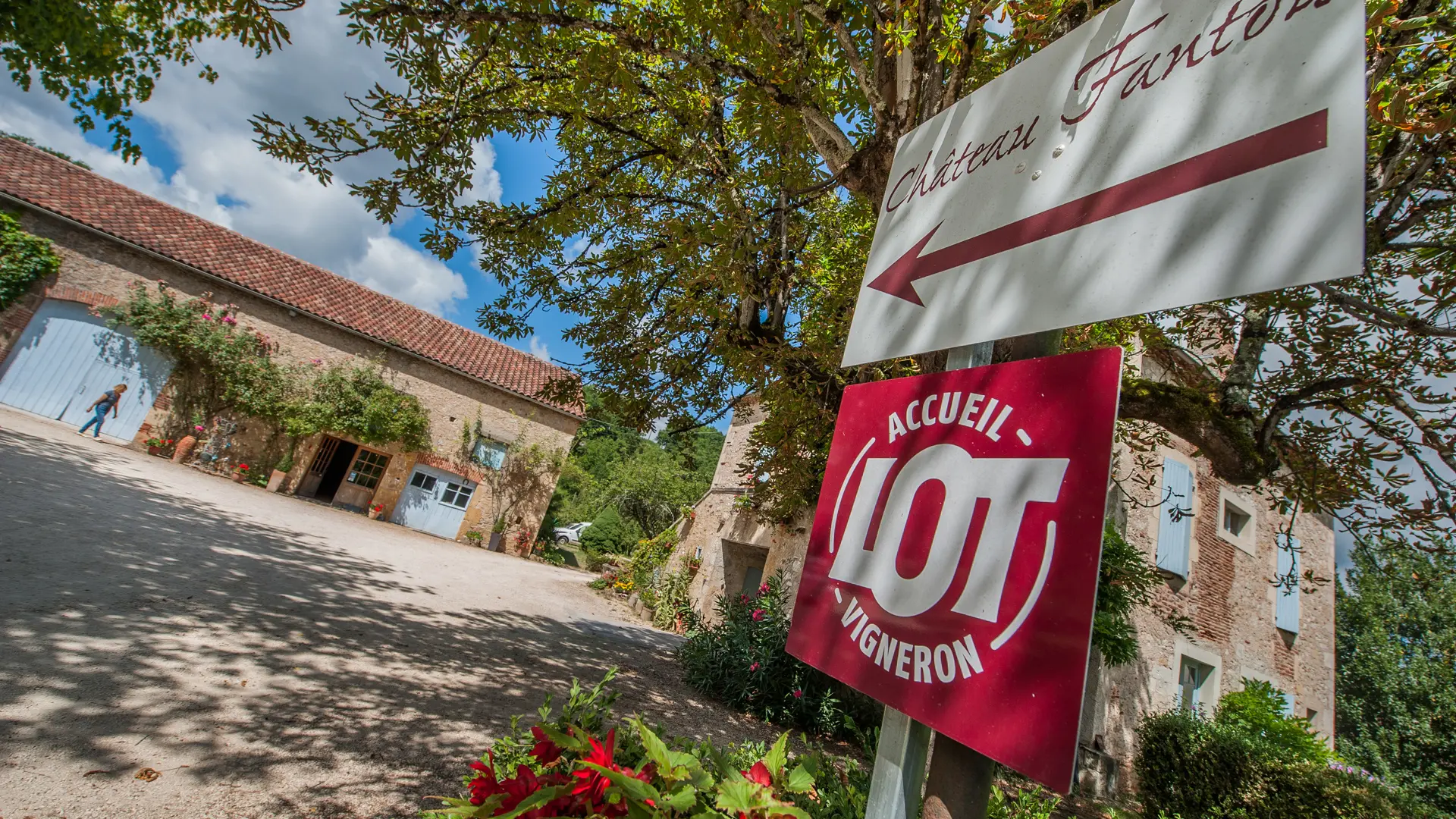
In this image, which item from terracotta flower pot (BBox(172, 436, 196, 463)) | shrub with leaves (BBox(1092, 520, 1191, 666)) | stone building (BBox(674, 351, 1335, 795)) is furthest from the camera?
terracotta flower pot (BBox(172, 436, 196, 463))

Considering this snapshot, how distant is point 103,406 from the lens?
41.2ft

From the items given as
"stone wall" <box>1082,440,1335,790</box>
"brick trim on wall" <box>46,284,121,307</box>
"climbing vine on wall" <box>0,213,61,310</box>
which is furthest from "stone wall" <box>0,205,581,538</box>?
"stone wall" <box>1082,440,1335,790</box>

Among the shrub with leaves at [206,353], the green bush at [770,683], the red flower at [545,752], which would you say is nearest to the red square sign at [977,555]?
the red flower at [545,752]

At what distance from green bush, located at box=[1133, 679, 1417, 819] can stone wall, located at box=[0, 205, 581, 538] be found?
15118mm

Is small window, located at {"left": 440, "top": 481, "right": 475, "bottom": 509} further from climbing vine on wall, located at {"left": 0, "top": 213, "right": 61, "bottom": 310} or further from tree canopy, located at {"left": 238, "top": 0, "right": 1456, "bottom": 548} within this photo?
tree canopy, located at {"left": 238, "top": 0, "right": 1456, "bottom": 548}

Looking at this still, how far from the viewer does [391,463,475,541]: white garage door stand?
15.6m

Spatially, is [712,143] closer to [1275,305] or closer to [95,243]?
[1275,305]

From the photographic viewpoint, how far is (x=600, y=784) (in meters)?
1.53

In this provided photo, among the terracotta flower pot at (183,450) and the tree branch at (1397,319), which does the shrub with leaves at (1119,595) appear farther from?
the terracotta flower pot at (183,450)

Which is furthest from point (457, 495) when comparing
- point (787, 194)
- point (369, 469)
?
point (787, 194)

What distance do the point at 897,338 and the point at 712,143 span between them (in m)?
4.42

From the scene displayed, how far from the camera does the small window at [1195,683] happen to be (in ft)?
29.1

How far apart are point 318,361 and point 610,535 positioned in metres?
11.9

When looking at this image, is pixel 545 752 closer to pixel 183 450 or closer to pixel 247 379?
pixel 247 379
